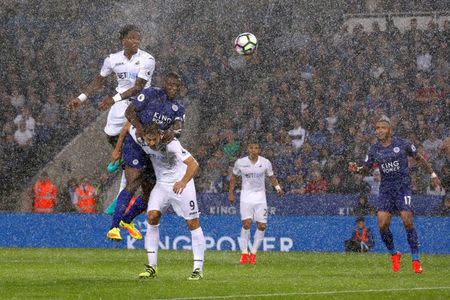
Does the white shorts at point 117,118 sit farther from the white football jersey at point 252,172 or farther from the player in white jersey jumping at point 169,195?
the white football jersey at point 252,172

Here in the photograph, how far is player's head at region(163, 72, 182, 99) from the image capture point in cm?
1580

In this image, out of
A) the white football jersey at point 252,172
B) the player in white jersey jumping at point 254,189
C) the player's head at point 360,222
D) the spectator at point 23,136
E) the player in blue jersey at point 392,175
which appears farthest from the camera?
the spectator at point 23,136

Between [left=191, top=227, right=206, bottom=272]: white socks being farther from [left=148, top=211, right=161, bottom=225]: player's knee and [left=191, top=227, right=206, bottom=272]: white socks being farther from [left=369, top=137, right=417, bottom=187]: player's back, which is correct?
[left=369, top=137, right=417, bottom=187]: player's back

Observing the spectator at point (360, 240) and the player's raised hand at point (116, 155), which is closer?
the player's raised hand at point (116, 155)

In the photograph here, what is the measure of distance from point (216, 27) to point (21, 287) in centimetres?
1947

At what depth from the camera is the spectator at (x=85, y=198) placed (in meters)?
28.6

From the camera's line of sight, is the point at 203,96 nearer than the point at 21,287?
No

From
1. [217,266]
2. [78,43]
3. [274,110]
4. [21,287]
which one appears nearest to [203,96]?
[274,110]

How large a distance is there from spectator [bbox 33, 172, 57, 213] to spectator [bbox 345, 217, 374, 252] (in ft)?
23.9

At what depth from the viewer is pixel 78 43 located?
34250mm

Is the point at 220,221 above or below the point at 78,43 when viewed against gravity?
below

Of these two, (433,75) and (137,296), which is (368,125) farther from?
(137,296)

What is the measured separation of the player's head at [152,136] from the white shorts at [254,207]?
8092mm

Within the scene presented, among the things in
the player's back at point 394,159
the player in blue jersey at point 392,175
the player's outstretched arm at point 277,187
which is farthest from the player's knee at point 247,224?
the player's back at point 394,159
